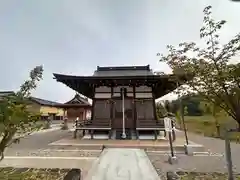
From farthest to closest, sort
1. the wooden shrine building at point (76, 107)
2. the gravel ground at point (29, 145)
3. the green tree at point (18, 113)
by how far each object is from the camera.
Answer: the wooden shrine building at point (76, 107)
the gravel ground at point (29, 145)
the green tree at point (18, 113)

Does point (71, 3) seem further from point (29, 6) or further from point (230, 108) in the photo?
point (230, 108)

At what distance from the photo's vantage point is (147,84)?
12.2 metres

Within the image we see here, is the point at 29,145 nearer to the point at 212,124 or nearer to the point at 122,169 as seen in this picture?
the point at 122,169

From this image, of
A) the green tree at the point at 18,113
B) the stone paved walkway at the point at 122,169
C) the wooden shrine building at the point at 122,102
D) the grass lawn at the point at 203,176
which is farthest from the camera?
the wooden shrine building at the point at 122,102

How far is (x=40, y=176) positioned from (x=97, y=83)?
25.5ft

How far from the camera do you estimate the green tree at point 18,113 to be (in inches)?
117

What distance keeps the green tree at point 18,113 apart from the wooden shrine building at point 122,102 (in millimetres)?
7835

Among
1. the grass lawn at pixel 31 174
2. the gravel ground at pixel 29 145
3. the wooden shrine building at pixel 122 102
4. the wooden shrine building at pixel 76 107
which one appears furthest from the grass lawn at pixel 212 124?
the wooden shrine building at pixel 76 107

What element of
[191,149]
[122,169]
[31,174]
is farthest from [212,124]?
[31,174]

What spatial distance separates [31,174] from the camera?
4.77m

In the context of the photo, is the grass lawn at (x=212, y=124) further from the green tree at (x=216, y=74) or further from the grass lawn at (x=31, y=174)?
the grass lawn at (x=31, y=174)

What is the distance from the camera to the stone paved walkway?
457 cm

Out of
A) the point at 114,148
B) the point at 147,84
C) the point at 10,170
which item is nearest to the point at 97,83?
the point at 147,84

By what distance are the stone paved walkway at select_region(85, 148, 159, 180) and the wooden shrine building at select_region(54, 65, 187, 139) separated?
15.3ft
